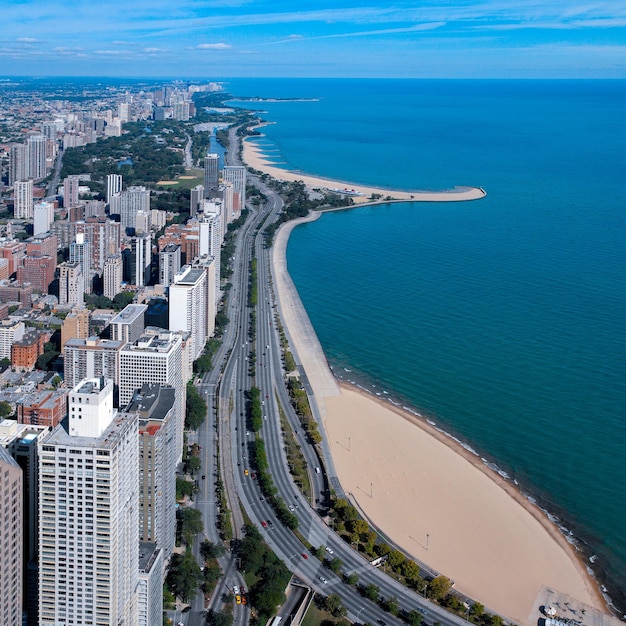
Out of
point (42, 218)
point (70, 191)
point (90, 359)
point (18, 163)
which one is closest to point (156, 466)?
point (90, 359)

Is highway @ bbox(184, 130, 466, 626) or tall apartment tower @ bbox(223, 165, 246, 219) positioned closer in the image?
highway @ bbox(184, 130, 466, 626)

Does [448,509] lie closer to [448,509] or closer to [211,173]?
[448,509]

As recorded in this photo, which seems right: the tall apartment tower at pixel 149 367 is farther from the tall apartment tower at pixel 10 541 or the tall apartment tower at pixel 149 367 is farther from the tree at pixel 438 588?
the tall apartment tower at pixel 10 541

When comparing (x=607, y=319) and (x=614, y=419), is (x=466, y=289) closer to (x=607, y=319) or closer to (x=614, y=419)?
(x=607, y=319)

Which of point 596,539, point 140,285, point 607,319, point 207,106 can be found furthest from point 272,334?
point 207,106

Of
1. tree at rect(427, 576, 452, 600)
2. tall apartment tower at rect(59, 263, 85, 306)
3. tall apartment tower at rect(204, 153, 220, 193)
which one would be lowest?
tree at rect(427, 576, 452, 600)

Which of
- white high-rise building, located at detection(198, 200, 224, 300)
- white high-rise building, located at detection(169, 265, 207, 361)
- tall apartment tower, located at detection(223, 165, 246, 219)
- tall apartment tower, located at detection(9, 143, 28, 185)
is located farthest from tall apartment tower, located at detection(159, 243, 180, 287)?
tall apartment tower, located at detection(9, 143, 28, 185)

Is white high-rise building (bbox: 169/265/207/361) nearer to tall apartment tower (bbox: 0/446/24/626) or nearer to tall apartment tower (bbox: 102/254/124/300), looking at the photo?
tall apartment tower (bbox: 102/254/124/300)
